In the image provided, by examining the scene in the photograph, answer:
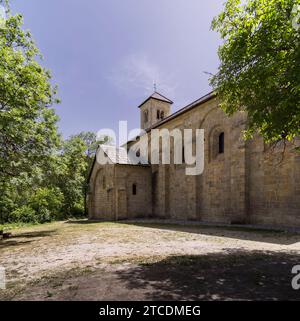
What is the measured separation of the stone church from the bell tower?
8707 mm

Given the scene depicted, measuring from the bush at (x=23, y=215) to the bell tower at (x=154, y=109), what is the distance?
19.5 meters

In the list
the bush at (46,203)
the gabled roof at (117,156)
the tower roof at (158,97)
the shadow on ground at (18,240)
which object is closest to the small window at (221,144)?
the gabled roof at (117,156)

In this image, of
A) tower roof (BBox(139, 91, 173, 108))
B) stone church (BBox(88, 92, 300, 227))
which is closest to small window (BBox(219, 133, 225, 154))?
stone church (BBox(88, 92, 300, 227))

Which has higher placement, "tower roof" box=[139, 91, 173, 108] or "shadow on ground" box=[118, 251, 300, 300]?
"tower roof" box=[139, 91, 173, 108]

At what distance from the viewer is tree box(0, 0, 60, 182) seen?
966 centimetres

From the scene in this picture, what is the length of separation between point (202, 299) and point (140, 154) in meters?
24.7

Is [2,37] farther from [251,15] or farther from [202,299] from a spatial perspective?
[202,299]

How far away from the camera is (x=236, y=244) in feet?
28.0

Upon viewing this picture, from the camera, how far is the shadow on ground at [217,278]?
383 cm

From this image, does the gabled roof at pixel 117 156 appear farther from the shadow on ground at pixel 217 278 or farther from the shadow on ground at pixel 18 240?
the shadow on ground at pixel 217 278

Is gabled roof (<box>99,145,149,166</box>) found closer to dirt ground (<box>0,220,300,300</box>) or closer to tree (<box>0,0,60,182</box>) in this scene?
tree (<box>0,0,60,182</box>)

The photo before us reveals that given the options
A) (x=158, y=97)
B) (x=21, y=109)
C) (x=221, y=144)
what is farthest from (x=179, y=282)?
(x=158, y=97)

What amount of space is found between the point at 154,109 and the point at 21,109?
26.5 meters

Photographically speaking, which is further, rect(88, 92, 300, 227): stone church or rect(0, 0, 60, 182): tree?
rect(88, 92, 300, 227): stone church
